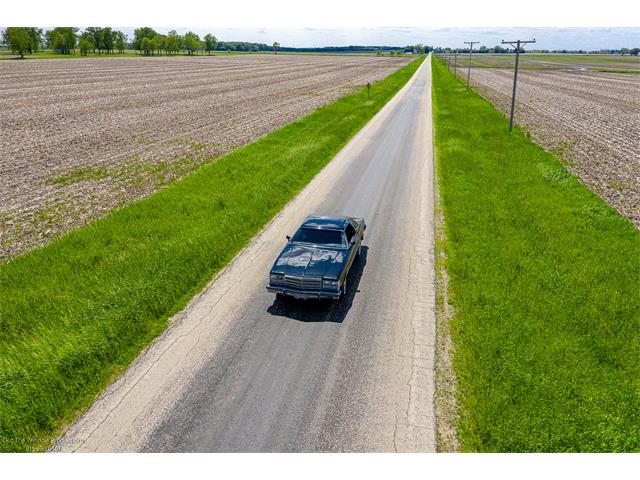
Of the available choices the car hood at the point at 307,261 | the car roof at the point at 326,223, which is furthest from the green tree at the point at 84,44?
the car hood at the point at 307,261

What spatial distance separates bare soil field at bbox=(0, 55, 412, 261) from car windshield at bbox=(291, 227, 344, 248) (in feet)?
29.7

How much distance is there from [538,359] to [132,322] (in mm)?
9093

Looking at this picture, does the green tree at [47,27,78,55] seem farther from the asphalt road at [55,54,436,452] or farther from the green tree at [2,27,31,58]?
the asphalt road at [55,54,436,452]

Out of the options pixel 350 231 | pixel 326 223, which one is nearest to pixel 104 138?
pixel 326 223

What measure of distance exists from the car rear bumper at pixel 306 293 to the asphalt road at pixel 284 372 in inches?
19.3

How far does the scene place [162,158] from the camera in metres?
24.6

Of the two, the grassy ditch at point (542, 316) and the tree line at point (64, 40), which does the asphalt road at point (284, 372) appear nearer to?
the grassy ditch at point (542, 316)

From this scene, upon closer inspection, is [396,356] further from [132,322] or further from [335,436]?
[132,322]

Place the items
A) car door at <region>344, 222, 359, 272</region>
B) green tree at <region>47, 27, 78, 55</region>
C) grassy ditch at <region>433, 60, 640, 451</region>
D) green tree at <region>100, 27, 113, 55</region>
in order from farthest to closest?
green tree at <region>100, 27, 113, 55</region> → green tree at <region>47, 27, 78, 55</region> → car door at <region>344, 222, 359, 272</region> → grassy ditch at <region>433, 60, 640, 451</region>

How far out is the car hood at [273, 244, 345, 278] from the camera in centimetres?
1053

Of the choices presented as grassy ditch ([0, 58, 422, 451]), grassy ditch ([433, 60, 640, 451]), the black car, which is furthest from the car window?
grassy ditch ([0, 58, 422, 451])

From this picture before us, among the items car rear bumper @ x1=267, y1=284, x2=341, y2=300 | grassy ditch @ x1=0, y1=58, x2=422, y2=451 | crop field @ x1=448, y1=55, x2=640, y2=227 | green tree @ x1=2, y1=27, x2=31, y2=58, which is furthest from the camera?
green tree @ x1=2, y1=27, x2=31, y2=58

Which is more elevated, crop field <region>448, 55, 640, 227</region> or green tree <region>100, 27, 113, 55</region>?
green tree <region>100, 27, 113, 55</region>

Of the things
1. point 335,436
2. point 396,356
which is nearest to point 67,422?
point 335,436
